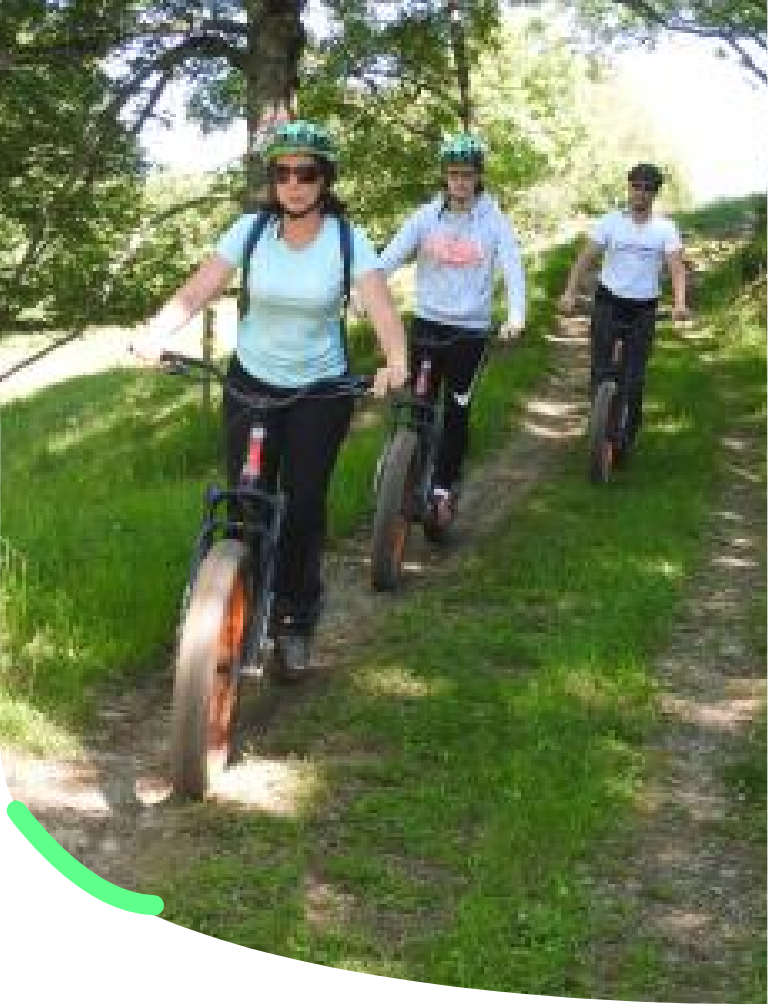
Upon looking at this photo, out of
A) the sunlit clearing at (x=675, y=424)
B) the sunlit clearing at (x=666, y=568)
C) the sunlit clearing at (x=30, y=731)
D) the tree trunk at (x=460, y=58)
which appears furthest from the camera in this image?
the sunlit clearing at (x=675, y=424)

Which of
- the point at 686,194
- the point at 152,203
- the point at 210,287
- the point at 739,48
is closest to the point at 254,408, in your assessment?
the point at 210,287

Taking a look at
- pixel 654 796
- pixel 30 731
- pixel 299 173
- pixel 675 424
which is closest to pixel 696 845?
pixel 654 796

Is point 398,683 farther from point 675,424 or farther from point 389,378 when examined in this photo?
point 675,424

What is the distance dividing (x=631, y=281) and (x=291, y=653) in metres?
4.99

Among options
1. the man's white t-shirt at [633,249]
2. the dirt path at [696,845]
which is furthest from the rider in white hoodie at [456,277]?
the man's white t-shirt at [633,249]

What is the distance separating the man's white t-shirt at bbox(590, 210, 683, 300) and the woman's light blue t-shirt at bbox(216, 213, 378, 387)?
15.6 ft

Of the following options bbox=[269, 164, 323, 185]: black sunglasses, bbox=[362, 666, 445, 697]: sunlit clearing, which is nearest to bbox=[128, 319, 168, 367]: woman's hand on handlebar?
bbox=[269, 164, 323, 185]: black sunglasses

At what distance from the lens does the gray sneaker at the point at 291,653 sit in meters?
5.89

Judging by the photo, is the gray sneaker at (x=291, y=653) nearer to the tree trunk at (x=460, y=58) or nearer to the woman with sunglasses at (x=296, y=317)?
the woman with sunglasses at (x=296, y=317)

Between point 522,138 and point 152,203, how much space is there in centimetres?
360

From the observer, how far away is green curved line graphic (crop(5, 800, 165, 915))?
3.78 meters

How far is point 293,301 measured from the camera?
5309 mm

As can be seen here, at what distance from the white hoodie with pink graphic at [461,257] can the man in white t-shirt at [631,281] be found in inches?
63.3

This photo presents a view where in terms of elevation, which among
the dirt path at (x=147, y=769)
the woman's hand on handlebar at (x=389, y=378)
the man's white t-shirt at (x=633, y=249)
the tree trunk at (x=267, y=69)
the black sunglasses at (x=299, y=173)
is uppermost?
the tree trunk at (x=267, y=69)
